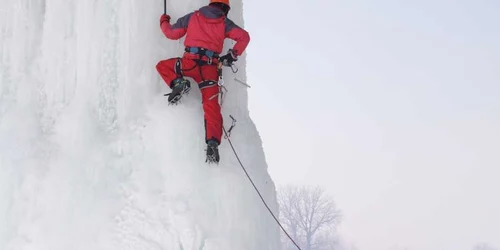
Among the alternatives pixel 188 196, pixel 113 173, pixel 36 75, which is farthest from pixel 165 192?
pixel 36 75

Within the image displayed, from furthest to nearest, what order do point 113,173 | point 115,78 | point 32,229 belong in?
point 115,78 → point 113,173 → point 32,229

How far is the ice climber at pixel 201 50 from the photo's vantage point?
4.22 meters

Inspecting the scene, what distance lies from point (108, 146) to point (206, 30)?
120cm

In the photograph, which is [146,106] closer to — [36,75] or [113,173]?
[113,173]

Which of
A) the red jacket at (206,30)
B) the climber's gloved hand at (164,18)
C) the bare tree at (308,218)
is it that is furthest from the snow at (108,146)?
the bare tree at (308,218)

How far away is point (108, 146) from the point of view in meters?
4.21

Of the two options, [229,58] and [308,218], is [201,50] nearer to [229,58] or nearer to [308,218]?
[229,58]

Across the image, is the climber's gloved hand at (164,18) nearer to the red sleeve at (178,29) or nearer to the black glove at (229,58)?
the red sleeve at (178,29)

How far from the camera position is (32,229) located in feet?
12.7

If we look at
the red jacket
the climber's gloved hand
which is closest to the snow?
the climber's gloved hand

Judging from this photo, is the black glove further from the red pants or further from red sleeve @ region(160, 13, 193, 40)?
red sleeve @ region(160, 13, 193, 40)

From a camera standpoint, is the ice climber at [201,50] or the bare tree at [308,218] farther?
the bare tree at [308,218]

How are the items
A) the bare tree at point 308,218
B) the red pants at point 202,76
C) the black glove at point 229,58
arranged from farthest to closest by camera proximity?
the bare tree at point 308,218 < the black glove at point 229,58 < the red pants at point 202,76

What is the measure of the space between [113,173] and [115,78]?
81 cm
